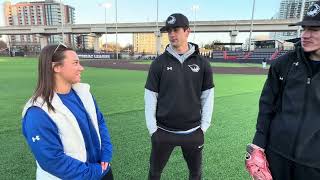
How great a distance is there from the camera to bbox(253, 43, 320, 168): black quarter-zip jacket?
72.4 inches

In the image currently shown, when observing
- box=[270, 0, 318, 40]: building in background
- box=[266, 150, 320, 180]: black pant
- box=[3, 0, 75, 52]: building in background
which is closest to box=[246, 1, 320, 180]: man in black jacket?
box=[266, 150, 320, 180]: black pant

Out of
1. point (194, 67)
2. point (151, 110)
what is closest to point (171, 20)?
point (194, 67)

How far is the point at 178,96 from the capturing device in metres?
2.88

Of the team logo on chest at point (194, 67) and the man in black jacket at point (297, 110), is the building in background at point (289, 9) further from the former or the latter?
the man in black jacket at point (297, 110)

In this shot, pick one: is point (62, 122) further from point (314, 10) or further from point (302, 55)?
point (314, 10)

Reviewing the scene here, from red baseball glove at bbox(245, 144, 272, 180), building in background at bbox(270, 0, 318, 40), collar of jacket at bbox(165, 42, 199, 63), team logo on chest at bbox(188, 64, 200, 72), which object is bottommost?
red baseball glove at bbox(245, 144, 272, 180)

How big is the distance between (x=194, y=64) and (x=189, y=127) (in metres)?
0.66

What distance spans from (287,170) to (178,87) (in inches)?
49.7

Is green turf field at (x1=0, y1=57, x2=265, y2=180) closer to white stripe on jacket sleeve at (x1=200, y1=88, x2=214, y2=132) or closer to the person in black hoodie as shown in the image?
the person in black hoodie

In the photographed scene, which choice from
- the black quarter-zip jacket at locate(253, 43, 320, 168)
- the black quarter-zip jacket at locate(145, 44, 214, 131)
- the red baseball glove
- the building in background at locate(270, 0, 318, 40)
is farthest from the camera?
the building in background at locate(270, 0, 318, 40)

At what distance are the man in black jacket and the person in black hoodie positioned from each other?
3.07ft

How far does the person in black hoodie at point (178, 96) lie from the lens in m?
2.89

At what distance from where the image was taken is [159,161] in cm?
303

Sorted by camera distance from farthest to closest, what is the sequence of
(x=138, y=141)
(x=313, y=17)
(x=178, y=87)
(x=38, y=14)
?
(x=38, y=14), (x=138, y=141), (x=178, y=87), (x=313, y=17)
